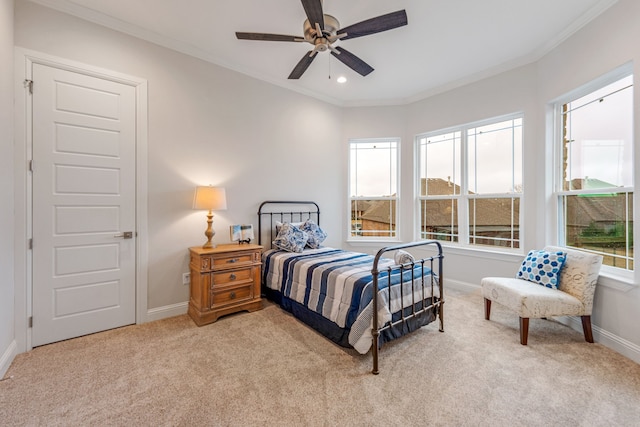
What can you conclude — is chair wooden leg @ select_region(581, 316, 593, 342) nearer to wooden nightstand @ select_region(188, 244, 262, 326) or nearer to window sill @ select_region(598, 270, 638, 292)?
window sill @ select_region(598, 270, 638, 292)

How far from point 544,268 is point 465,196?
5.10 ft

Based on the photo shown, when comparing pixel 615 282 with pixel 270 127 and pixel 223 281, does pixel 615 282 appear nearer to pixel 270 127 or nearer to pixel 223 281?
pixel 223 281

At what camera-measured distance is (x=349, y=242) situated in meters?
4.71

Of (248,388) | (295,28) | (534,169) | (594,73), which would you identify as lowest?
(248,388)

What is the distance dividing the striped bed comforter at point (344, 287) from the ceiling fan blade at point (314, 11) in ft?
6.34

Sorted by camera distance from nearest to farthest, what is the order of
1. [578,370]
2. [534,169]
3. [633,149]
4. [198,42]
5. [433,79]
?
[578,370], [633,149], [198,42], [534,169], [433,79]

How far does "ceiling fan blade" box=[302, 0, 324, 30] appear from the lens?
1.82 meters

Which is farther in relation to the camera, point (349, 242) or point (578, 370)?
point (349, 242)

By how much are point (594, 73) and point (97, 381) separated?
485cm

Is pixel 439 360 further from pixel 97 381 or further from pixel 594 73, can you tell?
pixel 594 73

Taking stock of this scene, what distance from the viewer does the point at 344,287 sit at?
7.63 ft

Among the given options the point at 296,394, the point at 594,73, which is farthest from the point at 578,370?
the point at 594,73

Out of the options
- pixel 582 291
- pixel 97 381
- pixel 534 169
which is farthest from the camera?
pixel 534 169

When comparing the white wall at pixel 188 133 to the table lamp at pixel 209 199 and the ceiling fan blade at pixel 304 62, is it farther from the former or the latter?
the ceiling fan blade at pixel 304 62
